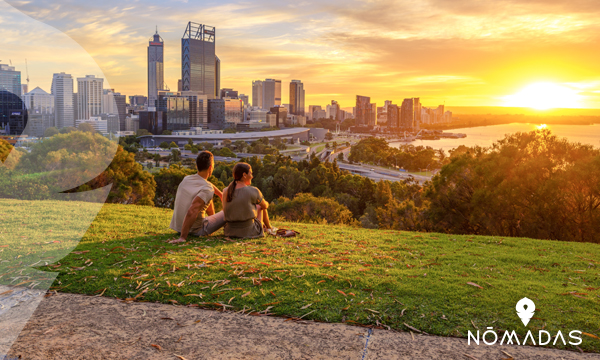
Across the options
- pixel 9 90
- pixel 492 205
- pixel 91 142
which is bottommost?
pixel 492 205

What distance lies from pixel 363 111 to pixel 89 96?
513 ft

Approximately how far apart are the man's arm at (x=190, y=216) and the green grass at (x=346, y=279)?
0.13 m

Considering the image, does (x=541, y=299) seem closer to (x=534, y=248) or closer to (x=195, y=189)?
(x=534, y=248)

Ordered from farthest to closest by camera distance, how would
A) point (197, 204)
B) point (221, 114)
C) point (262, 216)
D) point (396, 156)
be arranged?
point (221, 114)
point (396, 156)
point (262, 216)
point (197, 204)

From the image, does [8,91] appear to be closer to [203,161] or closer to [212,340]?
[212,340]

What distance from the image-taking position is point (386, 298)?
332 centimetres

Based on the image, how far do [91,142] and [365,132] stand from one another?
150 metres

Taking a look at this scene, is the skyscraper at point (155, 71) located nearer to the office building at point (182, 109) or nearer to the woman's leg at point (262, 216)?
the office building at point (182, 109)

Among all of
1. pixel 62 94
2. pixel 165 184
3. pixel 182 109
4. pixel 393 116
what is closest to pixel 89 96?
pixel 62 94

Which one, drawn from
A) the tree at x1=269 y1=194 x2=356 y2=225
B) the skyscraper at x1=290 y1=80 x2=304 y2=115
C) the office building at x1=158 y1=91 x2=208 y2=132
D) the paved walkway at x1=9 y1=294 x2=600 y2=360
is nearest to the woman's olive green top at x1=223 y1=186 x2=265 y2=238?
the paved walkway at x1=9 y1=294 x2=600 y2=360

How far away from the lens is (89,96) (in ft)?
6.16

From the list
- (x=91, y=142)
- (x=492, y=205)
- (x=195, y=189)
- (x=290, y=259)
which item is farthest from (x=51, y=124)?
(x=492, y=205)

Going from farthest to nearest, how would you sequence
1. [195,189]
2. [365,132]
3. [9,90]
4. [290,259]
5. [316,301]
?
[365,132] → [195,189] → [290,259] → [316,301] → [9,90]

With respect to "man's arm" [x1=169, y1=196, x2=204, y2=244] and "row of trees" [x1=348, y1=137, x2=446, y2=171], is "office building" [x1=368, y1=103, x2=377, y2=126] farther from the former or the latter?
"man's arm" [x1=169, y1=196, x2=204, y2=244]
